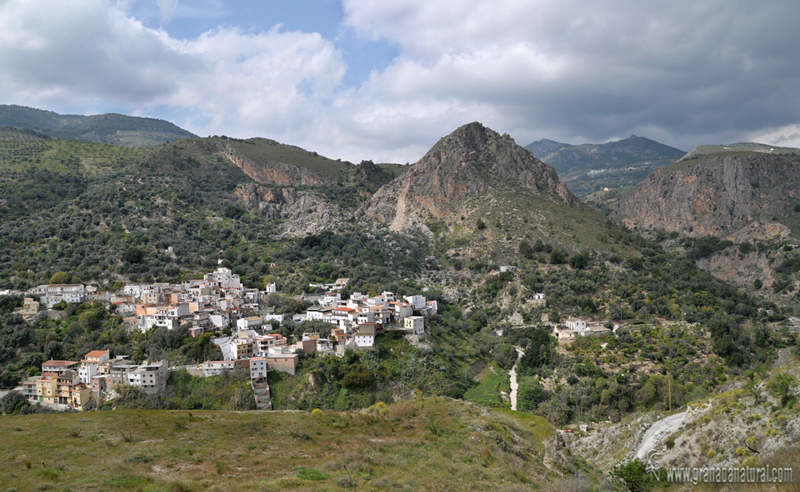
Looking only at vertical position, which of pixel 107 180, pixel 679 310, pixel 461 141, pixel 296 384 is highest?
pixel 461 141

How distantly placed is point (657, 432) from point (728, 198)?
127 m

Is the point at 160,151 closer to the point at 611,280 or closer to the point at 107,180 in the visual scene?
the point at 107,180

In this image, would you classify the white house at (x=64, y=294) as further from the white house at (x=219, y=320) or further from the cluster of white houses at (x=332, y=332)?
the cluster of white houses at (x=332, y=332)

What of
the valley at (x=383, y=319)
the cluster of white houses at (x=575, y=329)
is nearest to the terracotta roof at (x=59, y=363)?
the valley at (x=383, y=319)

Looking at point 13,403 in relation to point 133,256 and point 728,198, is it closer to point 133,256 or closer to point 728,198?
point 133,256

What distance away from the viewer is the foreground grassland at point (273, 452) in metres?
14.0

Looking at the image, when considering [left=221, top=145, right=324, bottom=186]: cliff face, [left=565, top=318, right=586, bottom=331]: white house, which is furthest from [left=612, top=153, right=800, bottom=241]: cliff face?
[left=221, top=145, right=324, bottom=186]: cliff face

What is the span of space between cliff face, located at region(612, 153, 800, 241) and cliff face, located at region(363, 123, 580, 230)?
47.8 m

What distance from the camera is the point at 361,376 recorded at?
40.8 meters

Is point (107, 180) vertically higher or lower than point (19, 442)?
higher

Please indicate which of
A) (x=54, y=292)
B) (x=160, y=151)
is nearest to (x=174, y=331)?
(x=54, y=292)

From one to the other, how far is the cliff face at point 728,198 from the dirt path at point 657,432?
106 metres

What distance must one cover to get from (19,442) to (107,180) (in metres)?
90.9

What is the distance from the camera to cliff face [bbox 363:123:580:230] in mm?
95938
